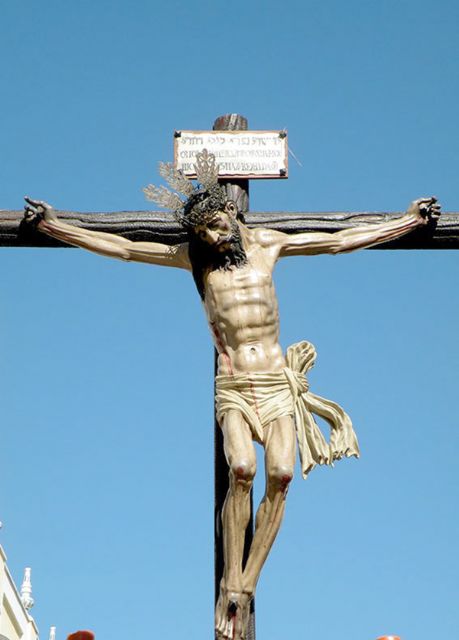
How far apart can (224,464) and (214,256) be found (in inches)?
40.3

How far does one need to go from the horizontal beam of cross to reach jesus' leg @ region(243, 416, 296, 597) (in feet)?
4.57

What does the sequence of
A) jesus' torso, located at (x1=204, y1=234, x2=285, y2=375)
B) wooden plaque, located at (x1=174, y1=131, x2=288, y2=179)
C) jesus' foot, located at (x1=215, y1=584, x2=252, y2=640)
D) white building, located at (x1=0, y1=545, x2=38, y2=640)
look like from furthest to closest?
white building, located at (x1=0, y1=545, x2=38, y2=640)
wooden plaque, located at (x1=174, y1=131, x2=288, y2=179)
jesus' torso, located at (x1=204, y1=234, x2=285, y2=375)
jesus' foot, located at (x1=215, y1=584, x2=252, y2=640)

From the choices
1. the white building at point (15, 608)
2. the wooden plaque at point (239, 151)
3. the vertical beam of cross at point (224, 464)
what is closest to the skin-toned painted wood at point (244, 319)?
the vertical beam of cross at point (224, 464)

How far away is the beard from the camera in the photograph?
24.2 feet

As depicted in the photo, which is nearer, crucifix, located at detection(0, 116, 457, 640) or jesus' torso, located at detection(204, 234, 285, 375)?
crucifix, located at detection(0, 116, 457, 640)

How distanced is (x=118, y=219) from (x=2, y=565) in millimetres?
12599

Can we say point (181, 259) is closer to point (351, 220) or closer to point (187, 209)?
point (187, 209)

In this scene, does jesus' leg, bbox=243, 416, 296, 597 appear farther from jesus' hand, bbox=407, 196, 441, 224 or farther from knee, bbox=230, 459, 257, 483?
jesus' hand, bbox=407, 196, 441, 224

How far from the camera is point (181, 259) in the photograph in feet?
24.6

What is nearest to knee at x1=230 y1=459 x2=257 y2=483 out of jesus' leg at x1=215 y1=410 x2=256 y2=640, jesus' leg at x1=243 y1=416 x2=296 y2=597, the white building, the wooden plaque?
jesus' leg at x1=215 y1=410 x2=256 y2=640

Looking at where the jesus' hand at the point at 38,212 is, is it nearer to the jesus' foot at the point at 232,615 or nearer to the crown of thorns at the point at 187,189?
the crown of thorns at the point at 187,189

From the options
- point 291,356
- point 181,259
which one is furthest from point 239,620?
point 181,259

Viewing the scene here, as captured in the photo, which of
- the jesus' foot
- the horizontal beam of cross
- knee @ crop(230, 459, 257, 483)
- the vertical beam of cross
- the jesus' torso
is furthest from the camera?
the horizontal beam of cross

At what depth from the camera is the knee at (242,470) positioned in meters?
6.80
